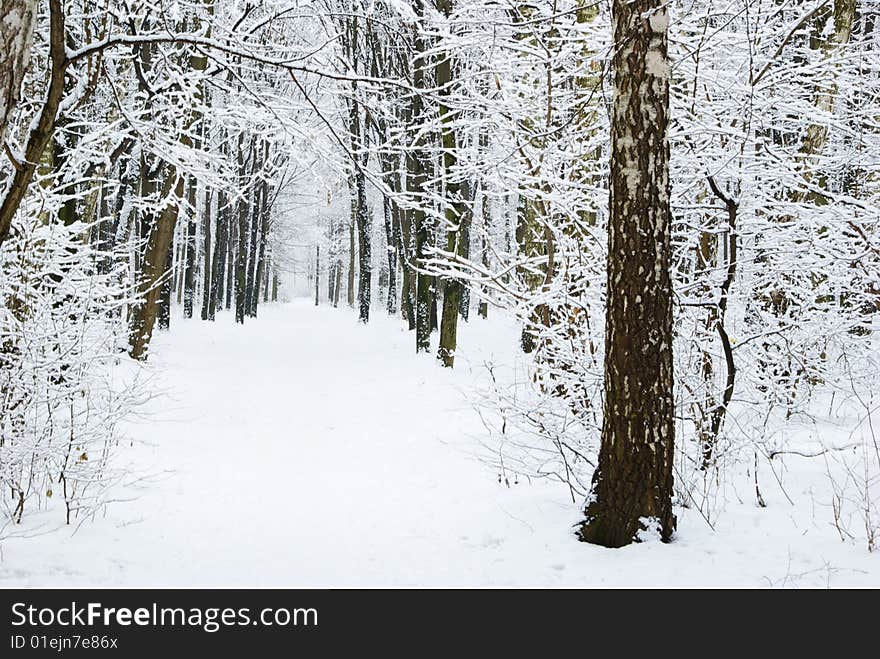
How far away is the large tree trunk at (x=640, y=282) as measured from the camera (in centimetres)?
385

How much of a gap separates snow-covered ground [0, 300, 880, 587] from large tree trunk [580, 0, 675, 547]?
0.46 metres

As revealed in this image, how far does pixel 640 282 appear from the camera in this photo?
151 inches

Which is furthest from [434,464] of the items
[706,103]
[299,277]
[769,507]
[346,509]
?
[299,277]

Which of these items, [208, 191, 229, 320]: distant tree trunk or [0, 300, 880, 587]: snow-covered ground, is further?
[208, 191, 229, 320]: distant tree trunk

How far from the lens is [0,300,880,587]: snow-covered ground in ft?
12.3

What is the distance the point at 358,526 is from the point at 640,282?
2801 millimetres

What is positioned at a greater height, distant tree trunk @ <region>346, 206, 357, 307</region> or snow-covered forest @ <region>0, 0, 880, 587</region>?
distant tree trunk @ <region>346, 206, 357, 307</region>

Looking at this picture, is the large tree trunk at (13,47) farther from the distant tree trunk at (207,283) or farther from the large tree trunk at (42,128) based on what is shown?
the distant tree trunk at (207,283)

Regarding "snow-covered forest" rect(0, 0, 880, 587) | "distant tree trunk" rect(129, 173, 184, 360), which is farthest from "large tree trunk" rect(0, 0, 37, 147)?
"distant tree trunk" rect(129, 173, 184, 360)

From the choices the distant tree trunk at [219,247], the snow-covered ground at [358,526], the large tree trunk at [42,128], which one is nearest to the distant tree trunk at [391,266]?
the distant tree trunk at [219,247]

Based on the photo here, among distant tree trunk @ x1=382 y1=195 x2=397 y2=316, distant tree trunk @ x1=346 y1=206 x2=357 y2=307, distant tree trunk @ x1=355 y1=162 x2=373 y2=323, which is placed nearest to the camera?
distant tree trunk @ x1=355 y1=162 x2=373 y2=323

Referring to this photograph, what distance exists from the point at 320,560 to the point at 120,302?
297cm

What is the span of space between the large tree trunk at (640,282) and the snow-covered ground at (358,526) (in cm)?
46

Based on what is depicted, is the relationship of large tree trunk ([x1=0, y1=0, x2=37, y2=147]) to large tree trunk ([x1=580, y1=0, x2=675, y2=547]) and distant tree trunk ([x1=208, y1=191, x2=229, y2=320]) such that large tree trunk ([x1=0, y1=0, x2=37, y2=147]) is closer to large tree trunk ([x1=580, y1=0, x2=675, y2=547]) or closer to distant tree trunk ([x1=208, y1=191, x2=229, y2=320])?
large tree trunk ([x1=580, y1=0, x2=675, y2=547])
